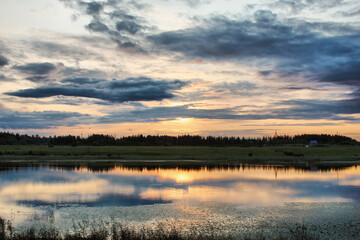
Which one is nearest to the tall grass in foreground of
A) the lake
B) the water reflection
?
the lake

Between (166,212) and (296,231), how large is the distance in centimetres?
1181

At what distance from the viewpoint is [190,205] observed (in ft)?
109

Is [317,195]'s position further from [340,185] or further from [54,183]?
[54,183]

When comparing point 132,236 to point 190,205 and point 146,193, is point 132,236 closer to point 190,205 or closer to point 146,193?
point 190,205

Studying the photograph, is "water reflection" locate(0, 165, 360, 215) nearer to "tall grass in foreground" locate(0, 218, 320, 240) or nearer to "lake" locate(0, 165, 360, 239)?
"lake" locate(0, 165, 360, 239)

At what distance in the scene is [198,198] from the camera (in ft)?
124

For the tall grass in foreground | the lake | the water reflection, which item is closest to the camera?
the tall grass in foreground

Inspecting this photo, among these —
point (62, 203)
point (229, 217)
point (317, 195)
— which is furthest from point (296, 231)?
point (62, 203)

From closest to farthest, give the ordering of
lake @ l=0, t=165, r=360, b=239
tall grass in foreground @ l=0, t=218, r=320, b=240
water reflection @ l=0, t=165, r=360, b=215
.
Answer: tall grass in foreground @ l=0, t=218, r=320, b=240
lake @ l=0, t=165, r=360, b=239
water reflection @ l=0, t=165, r=360, b=215

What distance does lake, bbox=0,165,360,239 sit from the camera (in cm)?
2578

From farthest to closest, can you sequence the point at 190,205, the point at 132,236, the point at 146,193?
1. the point at 146,193
2. the point at 190,205
3. the point at 132,236

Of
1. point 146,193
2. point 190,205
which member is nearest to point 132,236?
point 190,205

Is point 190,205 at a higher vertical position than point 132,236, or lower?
lower

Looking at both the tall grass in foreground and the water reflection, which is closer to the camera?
the tall grass in foreground
